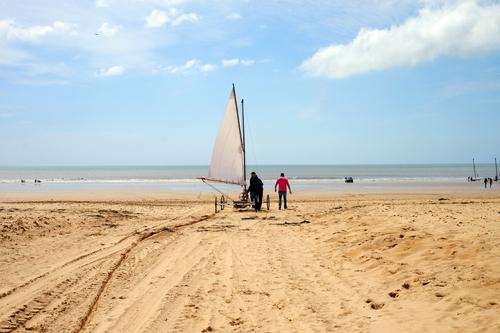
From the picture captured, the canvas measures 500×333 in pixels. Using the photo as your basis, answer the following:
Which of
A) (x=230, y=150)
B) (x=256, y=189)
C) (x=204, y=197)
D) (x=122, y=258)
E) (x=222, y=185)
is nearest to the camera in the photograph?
(x=122, y=258)

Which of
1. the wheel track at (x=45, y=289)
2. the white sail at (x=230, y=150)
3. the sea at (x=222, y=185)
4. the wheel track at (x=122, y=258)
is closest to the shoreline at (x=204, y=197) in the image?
the sea at (x=222, y=185)

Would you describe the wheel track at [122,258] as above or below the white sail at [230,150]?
below

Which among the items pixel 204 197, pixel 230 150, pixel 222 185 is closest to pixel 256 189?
pixel 230 150

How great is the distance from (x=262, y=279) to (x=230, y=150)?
1444cm

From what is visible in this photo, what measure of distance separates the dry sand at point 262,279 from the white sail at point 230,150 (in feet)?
29.1

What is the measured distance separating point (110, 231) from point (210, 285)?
23.5ft

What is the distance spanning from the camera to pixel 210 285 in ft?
23.7

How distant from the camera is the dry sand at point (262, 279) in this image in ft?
17.9

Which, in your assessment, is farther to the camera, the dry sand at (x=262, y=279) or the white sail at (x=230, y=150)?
the white sail at (x=230, y=150)

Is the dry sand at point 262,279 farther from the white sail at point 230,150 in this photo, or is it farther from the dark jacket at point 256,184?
the white sail at point 230,150

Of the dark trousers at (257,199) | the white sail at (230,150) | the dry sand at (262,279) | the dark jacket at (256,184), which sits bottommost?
the dry sand at (262,279)

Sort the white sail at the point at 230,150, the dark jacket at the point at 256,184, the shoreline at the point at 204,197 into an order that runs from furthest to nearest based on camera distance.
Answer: the shoreline at the point at 204,197
the white sail at the point at 230,150
the dark jacket at the point at 256,184

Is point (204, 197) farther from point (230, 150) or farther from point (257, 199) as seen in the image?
point (257, 199)

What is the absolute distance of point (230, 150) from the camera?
21.7m
